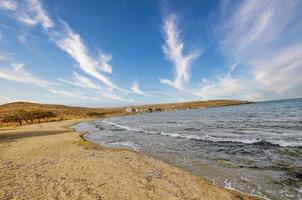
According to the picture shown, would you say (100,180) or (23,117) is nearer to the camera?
(100,180)

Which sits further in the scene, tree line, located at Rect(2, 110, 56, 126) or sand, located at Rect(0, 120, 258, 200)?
tree line, located at Rect(2, 110, 56, 126)

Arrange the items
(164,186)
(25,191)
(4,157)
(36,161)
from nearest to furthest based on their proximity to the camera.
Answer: (25,191) < (164,186) < (36,161) < (4,157)

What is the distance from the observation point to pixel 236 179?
10.7 metres

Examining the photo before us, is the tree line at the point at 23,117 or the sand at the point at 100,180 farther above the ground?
the tree line at the point at 23,117

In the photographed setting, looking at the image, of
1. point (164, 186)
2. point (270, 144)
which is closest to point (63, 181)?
A: point (164, 186)

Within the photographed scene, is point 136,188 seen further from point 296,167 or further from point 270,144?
point 270,144

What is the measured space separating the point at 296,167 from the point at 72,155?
Result: 15931 millimetres

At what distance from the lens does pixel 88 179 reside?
10.4 meters

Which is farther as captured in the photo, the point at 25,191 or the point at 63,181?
the point at 63,181

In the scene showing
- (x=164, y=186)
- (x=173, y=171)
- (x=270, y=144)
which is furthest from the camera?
(x=270, y=144)

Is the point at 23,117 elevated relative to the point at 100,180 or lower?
elevated

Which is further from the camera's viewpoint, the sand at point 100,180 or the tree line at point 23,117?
the tree line at point 23,117

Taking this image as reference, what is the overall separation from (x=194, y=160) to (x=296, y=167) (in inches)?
248

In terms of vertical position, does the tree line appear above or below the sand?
above
